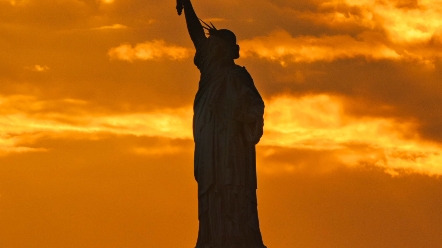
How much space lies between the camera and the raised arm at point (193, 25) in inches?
1211

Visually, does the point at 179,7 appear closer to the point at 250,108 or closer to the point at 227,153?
the point at 250,108

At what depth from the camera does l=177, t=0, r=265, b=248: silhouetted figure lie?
29.4 m

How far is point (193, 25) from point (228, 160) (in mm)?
2975

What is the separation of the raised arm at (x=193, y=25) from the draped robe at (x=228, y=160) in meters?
1.09

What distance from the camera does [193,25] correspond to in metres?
30.8

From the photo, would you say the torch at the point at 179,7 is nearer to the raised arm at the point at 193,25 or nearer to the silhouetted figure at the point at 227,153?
the raised arm at the point at 193,25

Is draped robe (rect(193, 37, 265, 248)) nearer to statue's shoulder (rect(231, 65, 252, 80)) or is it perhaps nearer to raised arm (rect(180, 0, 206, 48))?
statue's shoulder (rect(231, 65, 252, 80))

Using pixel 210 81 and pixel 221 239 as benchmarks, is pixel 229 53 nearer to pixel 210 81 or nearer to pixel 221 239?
pixel 210 81

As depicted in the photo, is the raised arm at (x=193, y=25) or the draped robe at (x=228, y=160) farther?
the raised arm at (x=193, y=25)

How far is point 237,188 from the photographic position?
96.9 feet

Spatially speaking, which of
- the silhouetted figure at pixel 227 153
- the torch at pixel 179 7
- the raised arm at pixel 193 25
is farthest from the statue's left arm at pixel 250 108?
the torch at pixel 179 7

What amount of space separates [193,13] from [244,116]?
2.64 m

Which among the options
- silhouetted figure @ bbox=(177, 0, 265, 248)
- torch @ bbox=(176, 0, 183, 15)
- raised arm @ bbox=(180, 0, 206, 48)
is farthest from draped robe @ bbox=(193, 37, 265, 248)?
torch @ bbox=(176, 0, 183, 15)

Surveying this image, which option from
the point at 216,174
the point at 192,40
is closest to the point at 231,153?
the point at 216,174
